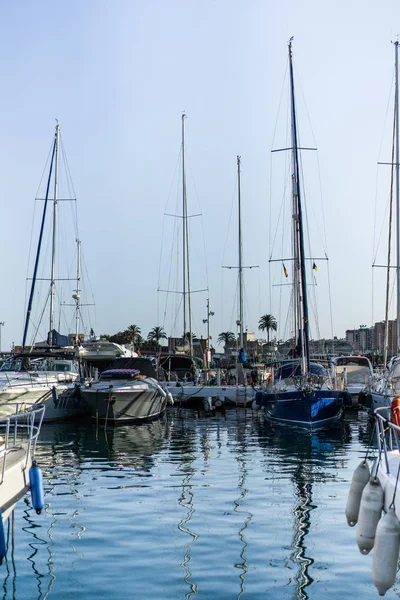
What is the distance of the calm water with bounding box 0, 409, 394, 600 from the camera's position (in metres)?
10.3

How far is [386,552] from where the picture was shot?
8219 mm

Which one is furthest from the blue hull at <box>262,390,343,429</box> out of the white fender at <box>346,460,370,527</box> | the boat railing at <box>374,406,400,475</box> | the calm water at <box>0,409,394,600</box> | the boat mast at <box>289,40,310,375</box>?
the white fender at <box>346,460,370,527</box>

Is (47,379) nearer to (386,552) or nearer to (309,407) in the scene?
(309,407)

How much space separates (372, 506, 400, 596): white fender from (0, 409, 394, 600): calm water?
68.8 inches

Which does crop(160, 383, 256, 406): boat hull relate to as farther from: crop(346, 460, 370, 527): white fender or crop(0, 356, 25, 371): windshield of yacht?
crop(346, 460, 370, 527): white fender

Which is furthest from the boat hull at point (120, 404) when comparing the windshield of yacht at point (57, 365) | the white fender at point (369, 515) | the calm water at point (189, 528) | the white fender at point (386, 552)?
the white fender at point (386, 552)

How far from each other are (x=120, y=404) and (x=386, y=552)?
25108 millimetres

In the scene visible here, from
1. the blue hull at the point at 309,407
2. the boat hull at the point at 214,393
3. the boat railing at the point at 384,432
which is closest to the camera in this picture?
Answer: the boat railing at the point at 384,432

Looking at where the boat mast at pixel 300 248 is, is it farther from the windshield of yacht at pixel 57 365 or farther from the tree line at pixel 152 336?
the tree line at pixel 152 336

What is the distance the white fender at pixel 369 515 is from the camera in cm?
935

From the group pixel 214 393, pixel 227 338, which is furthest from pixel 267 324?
pixel 214 393

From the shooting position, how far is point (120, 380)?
3391 cm

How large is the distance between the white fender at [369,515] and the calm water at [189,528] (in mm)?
1024

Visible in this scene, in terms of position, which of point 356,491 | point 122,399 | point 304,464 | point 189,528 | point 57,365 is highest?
point 57,365
